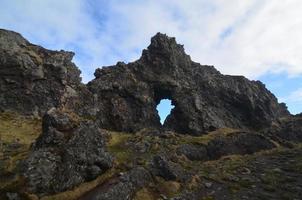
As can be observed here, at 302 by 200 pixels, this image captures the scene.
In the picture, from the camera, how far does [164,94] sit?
290 feet

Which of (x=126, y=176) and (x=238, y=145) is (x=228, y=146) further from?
(x=126, y=176)

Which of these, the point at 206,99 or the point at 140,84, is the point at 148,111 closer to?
the point at 140,84

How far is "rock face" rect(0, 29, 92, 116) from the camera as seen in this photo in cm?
6906

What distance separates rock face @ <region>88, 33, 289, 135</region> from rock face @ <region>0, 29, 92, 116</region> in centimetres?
595

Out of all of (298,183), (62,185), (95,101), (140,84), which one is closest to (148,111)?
(140,84)

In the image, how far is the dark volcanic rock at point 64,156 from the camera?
31469 millimetres

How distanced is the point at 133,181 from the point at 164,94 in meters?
55.2

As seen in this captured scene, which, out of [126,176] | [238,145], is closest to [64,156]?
[126,176]

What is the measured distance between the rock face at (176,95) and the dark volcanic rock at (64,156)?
1512 inches

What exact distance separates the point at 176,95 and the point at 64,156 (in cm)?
5318

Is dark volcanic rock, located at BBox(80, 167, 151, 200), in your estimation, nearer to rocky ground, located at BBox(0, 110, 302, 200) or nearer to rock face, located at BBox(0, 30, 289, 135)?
rocky ground, located at BBox(0, 110, 302, 200)

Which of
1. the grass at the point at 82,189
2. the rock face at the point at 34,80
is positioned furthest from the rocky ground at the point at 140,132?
the rock face at the point at 34,80

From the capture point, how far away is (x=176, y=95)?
84.8 m

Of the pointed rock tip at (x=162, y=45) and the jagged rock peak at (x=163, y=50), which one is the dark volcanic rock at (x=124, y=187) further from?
the pointed rock tip at (x=162, y=45)
